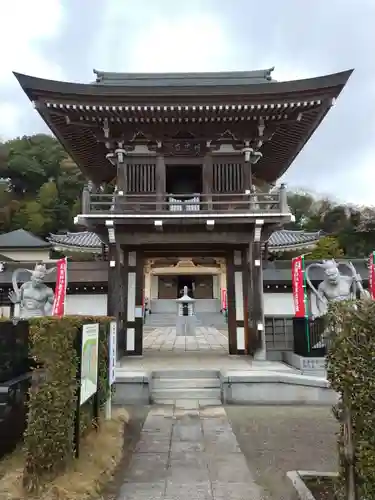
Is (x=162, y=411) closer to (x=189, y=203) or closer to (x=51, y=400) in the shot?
(x=51, y=400)

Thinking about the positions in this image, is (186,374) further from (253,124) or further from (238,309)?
(253,124)

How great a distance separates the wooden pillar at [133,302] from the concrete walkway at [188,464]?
493 cm

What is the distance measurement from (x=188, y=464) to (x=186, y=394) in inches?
158

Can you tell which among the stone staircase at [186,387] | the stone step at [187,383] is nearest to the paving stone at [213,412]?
the stone staircase at [186,387]

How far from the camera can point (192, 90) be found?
10.5m

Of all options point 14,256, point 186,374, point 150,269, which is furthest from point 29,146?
point 186,374

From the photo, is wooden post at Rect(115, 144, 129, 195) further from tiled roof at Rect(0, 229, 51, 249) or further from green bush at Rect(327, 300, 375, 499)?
tiled roof at Rect(0, 229, 51, 249)

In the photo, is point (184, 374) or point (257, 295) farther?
point (257, 295)

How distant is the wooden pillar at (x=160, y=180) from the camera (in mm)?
11633

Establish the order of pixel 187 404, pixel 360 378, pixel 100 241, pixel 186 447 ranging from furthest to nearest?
pixel 100 241
pixel 187 404
pixel 186 447
pixel 360 378

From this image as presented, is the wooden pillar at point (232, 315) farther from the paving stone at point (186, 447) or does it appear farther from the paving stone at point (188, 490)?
the paving stone at point (188, 490)

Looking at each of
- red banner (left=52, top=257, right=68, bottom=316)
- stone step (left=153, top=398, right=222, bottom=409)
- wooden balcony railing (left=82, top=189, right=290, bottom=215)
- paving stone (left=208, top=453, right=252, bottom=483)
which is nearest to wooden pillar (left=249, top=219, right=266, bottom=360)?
wooden balcony railing (left=82, top=189, right=290, bottom=215)

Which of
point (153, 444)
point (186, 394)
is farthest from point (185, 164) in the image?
point (153, 444)

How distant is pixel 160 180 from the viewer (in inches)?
468
